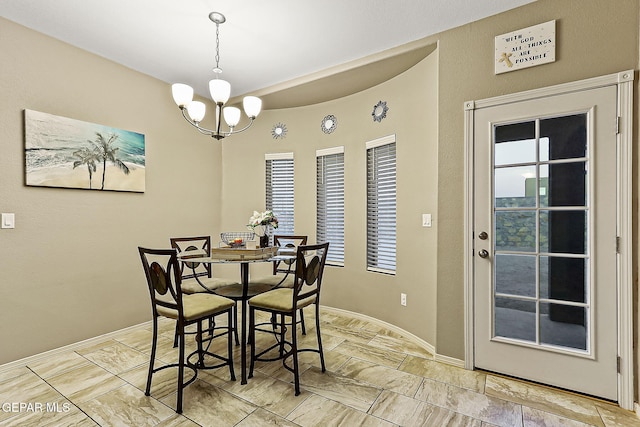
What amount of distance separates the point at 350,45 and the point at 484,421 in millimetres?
3178

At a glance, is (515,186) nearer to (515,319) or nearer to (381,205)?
Result: (515,319)

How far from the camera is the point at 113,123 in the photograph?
3217 millimetres

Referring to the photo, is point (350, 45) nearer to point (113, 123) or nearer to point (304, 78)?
point (304, 78)

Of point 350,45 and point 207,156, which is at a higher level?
point 350,45

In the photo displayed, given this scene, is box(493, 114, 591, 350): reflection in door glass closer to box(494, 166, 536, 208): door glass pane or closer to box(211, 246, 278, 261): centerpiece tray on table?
box(494, 166, 536, 208): door glass pane

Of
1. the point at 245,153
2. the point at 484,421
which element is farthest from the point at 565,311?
the point at 245,153

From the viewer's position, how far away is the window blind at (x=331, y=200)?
13.2ft

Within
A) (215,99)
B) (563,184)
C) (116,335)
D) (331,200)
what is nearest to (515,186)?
(563,184)

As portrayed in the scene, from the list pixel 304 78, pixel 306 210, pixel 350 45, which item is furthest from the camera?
pixel 306 210

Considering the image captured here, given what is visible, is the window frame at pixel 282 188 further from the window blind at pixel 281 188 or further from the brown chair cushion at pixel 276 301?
the brown chair cushion at pixel 276 301

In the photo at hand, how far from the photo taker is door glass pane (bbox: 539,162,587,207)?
85.4 inches

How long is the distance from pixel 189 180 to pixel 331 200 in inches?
74.5

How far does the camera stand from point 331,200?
4.09 meters

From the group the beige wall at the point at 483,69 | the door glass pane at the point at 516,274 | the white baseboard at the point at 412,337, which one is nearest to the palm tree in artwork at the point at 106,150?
the white baseboard at the point at 412,337
